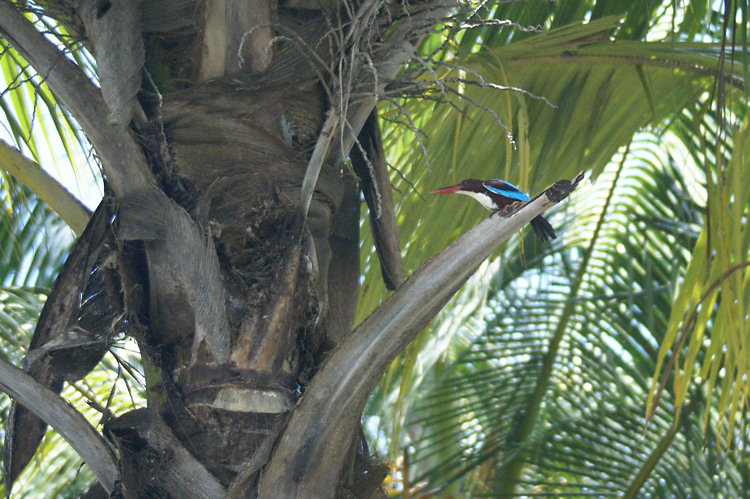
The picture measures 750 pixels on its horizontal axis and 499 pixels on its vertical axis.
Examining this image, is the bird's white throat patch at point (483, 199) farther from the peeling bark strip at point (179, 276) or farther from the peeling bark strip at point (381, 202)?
the peeling bark strip at point (179, 276)

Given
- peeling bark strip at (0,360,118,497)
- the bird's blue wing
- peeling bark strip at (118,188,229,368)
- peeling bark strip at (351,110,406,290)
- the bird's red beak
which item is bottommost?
peeling bark strip at (0,360,118,497)

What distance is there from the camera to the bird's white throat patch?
2.70m

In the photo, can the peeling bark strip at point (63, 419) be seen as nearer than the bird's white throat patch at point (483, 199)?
Yes

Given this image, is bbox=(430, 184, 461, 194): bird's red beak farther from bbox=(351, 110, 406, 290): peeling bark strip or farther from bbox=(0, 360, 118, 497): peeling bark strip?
bbox=(0, 360, 118, 497): peeling bark strip

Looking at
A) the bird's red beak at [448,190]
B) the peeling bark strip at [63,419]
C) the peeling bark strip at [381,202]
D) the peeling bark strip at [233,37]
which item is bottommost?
the peeling bark strip at [63,419]

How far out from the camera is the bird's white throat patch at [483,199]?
2701mm

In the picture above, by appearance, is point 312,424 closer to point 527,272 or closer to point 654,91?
point 654,91

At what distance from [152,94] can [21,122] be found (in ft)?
4.65

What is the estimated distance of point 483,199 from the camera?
9.06 feet

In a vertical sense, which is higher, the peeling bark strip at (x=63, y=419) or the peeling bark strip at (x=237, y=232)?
the peeling bark strip at (x=237, y=232)

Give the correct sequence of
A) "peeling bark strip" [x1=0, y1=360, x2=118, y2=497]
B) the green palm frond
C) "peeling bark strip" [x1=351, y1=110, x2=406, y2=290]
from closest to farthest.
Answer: "peeling bark strip" [x1=0, y1=360, x2=118, y2=497], "peeling bark strip" [x1=351, y1=110, x2=406, y2=290], the green palm frond

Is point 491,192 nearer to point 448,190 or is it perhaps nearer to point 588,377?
point 448,190

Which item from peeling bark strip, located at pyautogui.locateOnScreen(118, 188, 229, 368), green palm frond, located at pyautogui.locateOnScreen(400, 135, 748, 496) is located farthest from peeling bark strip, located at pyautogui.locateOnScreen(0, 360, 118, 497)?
green palm frond, located at pyautogui.locateOnScreen(400, 135, 748, 496)

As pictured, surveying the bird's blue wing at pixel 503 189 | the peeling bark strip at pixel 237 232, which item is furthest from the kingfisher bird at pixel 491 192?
the peeling bark strip at pixel 237 232
